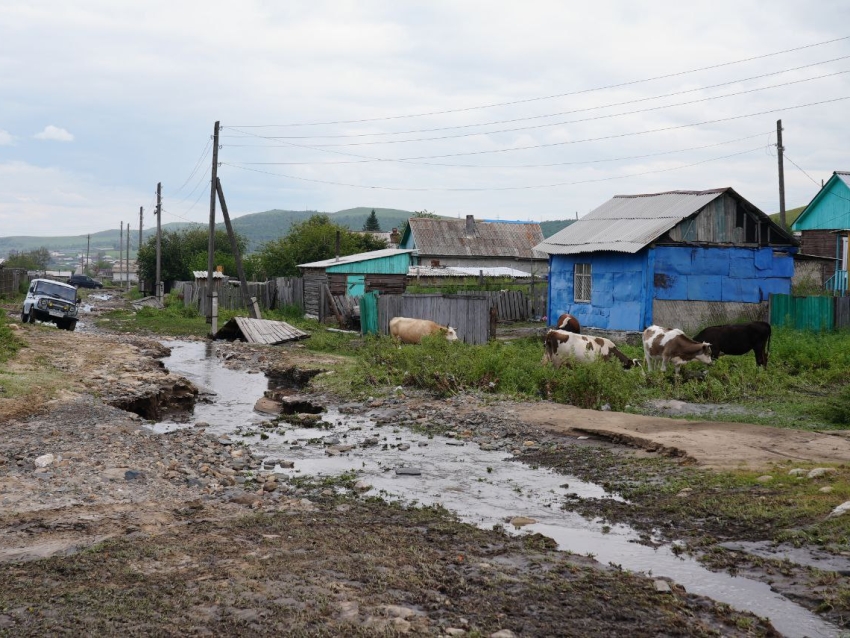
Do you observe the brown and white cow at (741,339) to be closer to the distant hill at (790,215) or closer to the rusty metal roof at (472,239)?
the rusty metal roof at (472,239)

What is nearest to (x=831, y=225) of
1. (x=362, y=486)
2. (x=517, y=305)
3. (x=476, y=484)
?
(x=517, y=305)

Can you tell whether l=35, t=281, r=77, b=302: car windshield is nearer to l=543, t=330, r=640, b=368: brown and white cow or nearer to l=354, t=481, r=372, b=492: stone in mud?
l=543, t=330, r=640, b=368: brown and white cow

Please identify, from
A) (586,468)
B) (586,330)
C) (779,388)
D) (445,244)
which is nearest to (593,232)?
(586,330)

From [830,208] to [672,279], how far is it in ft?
70.1

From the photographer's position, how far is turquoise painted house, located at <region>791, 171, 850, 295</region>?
1312 inches

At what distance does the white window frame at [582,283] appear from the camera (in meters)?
24.6

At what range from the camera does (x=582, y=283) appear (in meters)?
24.9

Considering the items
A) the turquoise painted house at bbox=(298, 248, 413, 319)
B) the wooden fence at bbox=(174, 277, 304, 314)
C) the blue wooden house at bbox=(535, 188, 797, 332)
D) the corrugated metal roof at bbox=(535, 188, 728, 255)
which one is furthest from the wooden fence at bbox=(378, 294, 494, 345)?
the wooden fence at bbox=(174, 277, 304, 314)

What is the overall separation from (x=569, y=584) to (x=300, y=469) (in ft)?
15.8

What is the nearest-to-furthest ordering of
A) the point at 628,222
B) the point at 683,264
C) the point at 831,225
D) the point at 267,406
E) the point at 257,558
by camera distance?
the point at 257,558, the point at 267,406, the point at 683,264, the point at 628,222, the point at 831,225

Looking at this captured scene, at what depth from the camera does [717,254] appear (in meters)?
23.1

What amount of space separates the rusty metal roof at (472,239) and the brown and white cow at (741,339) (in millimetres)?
36452

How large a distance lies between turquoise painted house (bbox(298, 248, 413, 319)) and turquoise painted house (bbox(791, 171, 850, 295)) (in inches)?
669

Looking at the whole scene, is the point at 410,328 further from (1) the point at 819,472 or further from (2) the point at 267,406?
(1) the point at 819,472
